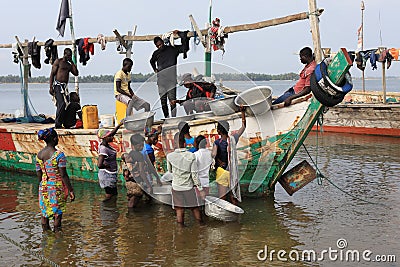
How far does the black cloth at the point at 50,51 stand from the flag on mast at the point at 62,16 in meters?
0.31

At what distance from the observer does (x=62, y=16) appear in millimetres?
11734

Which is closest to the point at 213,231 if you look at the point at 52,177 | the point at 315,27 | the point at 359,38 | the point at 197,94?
the point at 52,177

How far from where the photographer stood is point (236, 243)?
6527mm

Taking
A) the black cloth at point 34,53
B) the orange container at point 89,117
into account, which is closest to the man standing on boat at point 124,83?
the orange container at point 89,117

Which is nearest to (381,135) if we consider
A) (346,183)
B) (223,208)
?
(346,183)

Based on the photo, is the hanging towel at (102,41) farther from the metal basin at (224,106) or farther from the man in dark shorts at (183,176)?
the man in dark shorts at (183,176)

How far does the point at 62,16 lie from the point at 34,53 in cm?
119

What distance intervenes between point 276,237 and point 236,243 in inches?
22.7

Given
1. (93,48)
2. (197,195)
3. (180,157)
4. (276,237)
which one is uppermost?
(93,48)

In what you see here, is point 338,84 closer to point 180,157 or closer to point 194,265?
point 180,157

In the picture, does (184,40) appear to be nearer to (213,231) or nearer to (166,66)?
(166,66)

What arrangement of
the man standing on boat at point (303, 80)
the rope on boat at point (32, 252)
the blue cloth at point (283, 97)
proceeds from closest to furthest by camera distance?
the rope on boat at point (32, 252) → the man standing on boat at point (303, 80) → the blue cloth at point (283, 97)

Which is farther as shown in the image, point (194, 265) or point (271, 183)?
point (271, 183)

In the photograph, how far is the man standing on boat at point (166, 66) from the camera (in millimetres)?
9127
